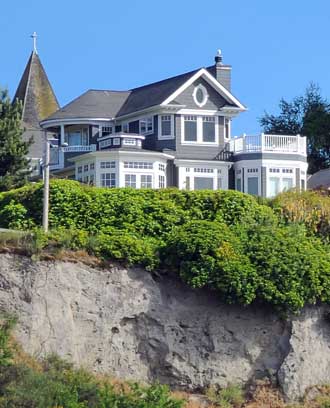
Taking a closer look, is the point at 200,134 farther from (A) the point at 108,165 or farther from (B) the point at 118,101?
(B) the point at 118,101

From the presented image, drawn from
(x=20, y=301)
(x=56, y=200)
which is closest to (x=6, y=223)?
(x=56, y=200)

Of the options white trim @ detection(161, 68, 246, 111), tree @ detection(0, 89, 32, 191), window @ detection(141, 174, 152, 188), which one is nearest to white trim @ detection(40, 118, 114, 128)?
white trim @ detection(161, 68, 246, 111)

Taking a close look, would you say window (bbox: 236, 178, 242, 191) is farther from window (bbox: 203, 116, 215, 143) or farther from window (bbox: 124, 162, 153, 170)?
window (bbox: 124, 162, 153, 170)

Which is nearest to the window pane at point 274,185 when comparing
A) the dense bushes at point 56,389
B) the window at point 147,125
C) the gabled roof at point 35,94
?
the window at point 147,125

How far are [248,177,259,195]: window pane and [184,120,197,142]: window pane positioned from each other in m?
3.22

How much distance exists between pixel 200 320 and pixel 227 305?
96cm

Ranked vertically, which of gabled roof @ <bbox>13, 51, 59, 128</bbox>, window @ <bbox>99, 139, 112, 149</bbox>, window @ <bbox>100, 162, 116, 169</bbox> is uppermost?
gabled roof @ <bbox>13, 51, 59, 128</bbox>

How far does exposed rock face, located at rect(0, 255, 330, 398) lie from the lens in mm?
37594

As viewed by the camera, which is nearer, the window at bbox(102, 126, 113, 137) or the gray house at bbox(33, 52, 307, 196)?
the gray house at bbox(33, 52, 307, 196)

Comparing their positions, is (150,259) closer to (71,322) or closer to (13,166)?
(71,322)

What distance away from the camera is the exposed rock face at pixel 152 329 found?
37594 millimetres

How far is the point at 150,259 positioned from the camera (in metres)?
39.5

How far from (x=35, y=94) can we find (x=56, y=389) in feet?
148

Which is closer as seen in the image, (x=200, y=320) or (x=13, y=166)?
(x=200, y=320)
